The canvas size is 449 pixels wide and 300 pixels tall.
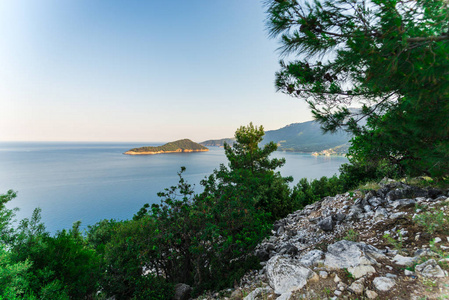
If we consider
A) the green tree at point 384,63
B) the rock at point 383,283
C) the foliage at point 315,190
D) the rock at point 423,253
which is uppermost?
the green tree at point 384,63

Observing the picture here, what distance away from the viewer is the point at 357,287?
8.19 ft

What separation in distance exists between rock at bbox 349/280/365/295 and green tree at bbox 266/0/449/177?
8.90 ft

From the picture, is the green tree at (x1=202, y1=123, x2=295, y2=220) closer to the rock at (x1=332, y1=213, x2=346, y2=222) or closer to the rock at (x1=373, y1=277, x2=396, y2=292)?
the rock at (x1=332, y1=213, x2=346, y2=222)

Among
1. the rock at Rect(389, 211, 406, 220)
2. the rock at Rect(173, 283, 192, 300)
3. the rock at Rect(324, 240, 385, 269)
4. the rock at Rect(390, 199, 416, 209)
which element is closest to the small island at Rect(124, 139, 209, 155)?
the rock at Rect(173, 283, 192, 300)

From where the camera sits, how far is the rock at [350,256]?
2.94 m

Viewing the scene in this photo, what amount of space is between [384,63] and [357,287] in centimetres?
311

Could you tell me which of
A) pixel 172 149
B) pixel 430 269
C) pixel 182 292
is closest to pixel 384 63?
pixel 430 269

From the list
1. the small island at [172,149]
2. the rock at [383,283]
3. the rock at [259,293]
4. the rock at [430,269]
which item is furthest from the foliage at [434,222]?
the small island at [172,149]

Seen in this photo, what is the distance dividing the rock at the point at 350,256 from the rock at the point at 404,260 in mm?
173

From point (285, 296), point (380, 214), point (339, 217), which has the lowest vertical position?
point (339, 217)

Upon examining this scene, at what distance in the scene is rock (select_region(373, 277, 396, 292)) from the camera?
7.86 feet

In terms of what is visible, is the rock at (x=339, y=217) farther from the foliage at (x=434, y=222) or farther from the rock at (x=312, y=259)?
the rock at (x=312, y=259)

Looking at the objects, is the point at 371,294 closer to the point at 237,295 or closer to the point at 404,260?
the point at 404,260

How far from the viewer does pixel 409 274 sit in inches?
101
